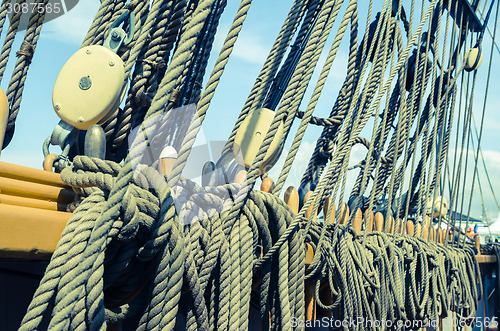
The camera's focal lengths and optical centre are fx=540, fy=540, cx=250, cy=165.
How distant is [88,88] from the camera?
162 centimetres

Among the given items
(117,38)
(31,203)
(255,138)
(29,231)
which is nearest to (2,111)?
(31,203)

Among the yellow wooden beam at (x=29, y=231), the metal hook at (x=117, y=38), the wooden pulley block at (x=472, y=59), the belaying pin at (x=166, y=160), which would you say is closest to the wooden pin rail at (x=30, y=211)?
the yellow wooden beam at (x=29, y=231)

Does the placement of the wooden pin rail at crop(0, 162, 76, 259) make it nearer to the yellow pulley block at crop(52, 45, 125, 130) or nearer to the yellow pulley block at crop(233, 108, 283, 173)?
the yellow pulley block at crop(52, 45, 125, 130)

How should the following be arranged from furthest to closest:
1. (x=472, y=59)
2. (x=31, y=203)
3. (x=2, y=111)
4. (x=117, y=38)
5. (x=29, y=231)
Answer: (x=472, y=59), (x=117, y=38), (x=2, y=111), (x=31, y=203), (x=29, y=231)

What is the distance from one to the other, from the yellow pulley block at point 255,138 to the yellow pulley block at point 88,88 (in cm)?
63

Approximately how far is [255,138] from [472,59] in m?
4.07

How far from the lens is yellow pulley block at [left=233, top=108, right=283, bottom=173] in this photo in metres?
2.21

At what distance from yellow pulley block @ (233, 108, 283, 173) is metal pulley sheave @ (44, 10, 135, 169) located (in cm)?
63

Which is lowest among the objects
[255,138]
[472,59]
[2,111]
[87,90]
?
[2,111]

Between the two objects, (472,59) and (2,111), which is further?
(472,59)

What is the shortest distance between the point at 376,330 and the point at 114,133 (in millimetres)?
1611

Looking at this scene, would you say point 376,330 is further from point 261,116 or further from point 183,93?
point 183,93

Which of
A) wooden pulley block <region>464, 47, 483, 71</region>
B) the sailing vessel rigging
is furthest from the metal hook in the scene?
wooden pulley block <region>464, 47, 483, 71</region>

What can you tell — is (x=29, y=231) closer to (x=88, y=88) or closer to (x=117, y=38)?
(x=88, y=88)
